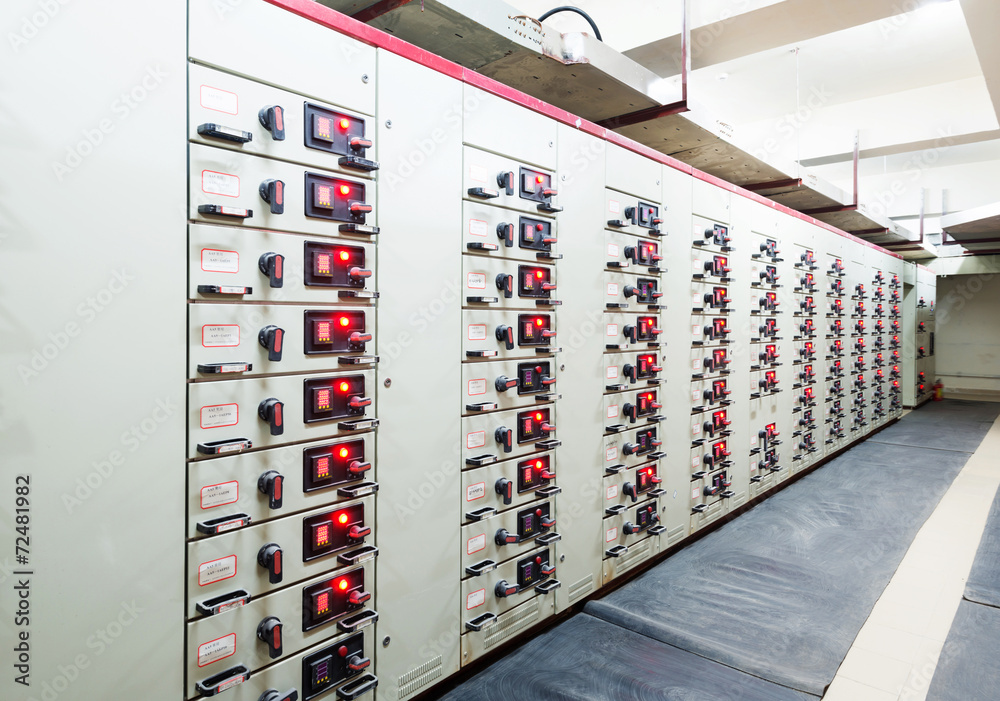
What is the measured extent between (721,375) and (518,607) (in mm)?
2155

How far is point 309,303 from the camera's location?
168 centimetres

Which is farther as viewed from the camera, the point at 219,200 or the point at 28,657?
the point at 219,200

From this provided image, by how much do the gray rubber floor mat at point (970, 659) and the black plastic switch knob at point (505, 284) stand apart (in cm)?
206


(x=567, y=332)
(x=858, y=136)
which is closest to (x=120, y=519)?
(x=567, y=332)

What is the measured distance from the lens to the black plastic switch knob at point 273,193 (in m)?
1.56

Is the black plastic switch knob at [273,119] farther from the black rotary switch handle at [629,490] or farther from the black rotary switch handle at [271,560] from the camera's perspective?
the black rotary switch handle at [629,490]

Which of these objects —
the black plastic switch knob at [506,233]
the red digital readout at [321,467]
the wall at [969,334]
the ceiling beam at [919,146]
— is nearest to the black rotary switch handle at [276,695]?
the red digital readout at [321,467]

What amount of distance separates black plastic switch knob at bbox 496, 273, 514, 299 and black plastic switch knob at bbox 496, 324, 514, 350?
120 millimetres

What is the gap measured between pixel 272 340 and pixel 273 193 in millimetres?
380

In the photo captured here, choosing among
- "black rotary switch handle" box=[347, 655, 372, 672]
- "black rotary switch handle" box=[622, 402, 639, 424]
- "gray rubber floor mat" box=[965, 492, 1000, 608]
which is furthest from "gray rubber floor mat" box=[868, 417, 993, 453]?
"black rotary switch handle" box=[347, 655, 372, 672]

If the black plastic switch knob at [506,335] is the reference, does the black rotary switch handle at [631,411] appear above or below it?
below

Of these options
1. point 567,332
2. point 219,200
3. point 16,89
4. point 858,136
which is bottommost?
point 567,332

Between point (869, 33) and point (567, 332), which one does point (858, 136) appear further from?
point (567, 332)

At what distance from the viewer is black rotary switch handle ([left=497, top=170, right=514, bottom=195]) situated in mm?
2248
